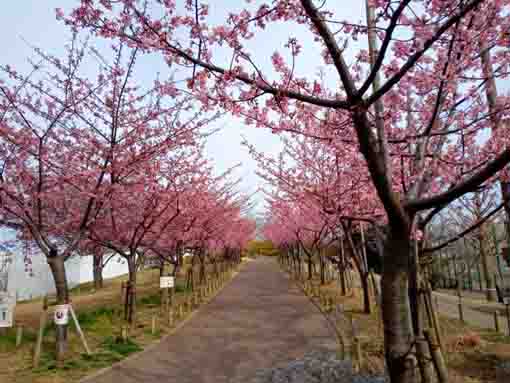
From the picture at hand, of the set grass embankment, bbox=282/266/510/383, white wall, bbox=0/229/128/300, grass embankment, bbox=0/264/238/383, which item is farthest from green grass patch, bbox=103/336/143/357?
white wall, bbox=0/229/128/300

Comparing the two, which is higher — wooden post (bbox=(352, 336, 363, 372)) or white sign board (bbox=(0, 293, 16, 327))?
white sign board (bbox=(0, 293, 16, 327))

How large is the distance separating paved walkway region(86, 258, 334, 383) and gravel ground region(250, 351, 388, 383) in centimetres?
43

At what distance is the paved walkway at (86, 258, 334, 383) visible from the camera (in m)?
5.84

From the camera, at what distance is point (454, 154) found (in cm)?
600

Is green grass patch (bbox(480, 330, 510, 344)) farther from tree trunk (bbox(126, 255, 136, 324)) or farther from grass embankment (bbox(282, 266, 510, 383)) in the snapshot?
tree trunk (bbox(126, 255, 136, 324))

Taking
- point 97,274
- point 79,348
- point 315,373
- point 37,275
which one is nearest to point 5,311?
point 79,348

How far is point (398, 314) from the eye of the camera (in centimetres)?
347

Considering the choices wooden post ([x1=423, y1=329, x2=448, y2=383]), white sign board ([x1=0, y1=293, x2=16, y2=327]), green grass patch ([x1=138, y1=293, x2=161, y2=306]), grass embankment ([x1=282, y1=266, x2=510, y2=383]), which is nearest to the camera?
wooden post ([x1=423, y1=329, x2=448, y2=383])

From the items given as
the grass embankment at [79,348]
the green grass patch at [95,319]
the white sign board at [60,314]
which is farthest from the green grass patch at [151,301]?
the white sign board at [60,314]

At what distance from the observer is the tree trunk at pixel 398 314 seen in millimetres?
3340

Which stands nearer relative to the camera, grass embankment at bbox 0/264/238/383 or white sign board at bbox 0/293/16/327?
grass embankment at bbox 0/264/238/383

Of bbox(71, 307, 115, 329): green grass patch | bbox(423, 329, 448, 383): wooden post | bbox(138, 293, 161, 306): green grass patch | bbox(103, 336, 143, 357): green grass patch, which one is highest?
bbox(423, 329, 448, 383): wooden post

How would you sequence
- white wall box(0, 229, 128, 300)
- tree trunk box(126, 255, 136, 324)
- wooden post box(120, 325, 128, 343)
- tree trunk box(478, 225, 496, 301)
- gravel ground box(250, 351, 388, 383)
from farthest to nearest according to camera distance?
white wall box(0, 229, 128, 300)
tree trunk box(478, 225, 496, 301)
tree trunk box(126, 255, 136, 324)
wooden post box(120, 325, 128, 343)
gravel ground box(250, 351, 388, 383)

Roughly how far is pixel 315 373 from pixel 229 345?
2861 mm
